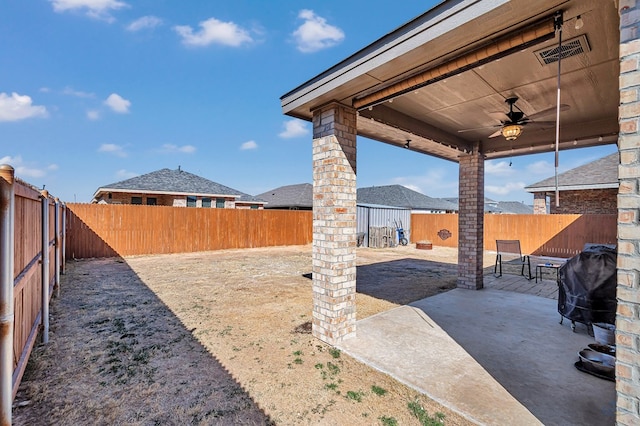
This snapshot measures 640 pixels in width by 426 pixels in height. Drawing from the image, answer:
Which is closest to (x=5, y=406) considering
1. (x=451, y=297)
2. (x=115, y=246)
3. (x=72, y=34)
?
(x=451, y=297)

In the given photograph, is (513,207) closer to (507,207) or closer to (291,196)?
(507,207)

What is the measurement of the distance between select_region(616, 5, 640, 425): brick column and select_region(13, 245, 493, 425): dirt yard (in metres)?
1.05

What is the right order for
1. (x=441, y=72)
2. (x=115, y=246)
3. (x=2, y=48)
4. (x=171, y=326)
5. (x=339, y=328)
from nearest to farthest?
(x=441, y=72)
(x=339, y=328)
(x=171, y=326)
(x=2, y=48)
(x=115, y=246)

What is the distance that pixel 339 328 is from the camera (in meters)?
3.23

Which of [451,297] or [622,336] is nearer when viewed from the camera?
[622,336]

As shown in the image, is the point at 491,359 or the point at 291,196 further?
the point at 291,196

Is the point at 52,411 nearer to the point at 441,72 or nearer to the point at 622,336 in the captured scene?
the point at 622,336

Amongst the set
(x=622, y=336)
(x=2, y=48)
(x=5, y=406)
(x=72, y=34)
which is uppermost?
(x=72, y=34)

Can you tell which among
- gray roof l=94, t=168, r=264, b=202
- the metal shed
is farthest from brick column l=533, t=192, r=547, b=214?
gray roof l=94, t=168, r=264, b=202

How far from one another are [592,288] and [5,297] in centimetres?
545

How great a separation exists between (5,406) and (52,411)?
35.0 inches

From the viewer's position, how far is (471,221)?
18.7 ft

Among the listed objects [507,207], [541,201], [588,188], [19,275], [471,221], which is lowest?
[19,275]

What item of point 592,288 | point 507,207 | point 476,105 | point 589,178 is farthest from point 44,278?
point 507,207
